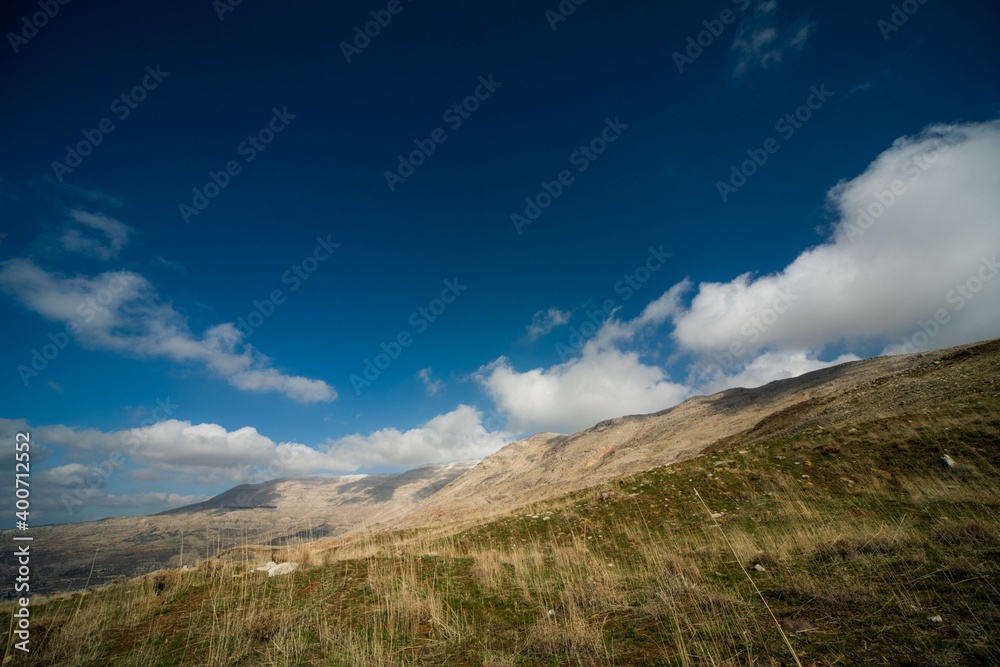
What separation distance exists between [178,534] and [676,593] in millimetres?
75660

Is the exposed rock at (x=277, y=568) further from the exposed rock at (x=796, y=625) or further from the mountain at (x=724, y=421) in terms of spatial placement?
the mountain at (x=724, y=421)

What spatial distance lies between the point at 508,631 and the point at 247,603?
17.5 ft

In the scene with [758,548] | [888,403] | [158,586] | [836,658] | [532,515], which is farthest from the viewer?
[888,403]

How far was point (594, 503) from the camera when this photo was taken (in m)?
13.7

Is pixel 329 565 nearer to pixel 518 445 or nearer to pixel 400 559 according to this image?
pixel 400 559

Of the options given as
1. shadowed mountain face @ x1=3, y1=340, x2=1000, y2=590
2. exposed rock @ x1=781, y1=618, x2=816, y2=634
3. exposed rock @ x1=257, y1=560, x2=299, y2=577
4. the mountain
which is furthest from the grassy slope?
the mountain

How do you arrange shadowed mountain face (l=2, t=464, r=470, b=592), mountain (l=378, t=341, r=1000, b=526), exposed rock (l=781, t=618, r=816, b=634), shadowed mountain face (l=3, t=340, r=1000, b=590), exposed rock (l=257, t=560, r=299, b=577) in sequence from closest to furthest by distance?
exposed rock (l=781, t=618, r=816, b=634) < exposed rock (l=257, t=560, r=299, b=577) < shadowed mountain face (l=2, t=464, r=470, b=592) < shadowed mountain face (l=3, t=340, r=1000, b=590) < mountain (l=378, t=341, r=1000, b=526)

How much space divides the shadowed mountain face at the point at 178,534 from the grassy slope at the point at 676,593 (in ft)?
4.51

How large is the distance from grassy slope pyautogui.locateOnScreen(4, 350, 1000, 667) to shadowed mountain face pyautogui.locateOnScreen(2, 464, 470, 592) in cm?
137

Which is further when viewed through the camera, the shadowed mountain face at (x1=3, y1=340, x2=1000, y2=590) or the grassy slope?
the shadowed mountain face at (x1=3, y1=340, x2=1000, y2=590)

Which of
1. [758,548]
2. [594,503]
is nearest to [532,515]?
[594,503]

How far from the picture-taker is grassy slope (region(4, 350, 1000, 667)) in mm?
3344

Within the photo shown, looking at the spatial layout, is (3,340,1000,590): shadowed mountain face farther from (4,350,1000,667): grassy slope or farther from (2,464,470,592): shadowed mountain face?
(4,350,1000,667): grassy slope

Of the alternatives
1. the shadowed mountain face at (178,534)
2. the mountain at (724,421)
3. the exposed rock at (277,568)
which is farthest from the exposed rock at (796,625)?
the mountain at (724,421)
